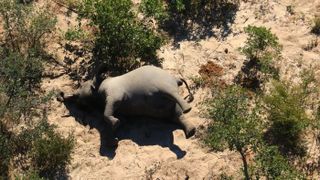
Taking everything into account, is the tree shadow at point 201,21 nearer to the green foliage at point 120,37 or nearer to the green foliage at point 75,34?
the green foliage at point 120,37

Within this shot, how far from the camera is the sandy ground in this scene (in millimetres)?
8570

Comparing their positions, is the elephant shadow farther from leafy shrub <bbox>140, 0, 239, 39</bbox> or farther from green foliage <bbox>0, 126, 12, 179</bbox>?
leafy shrub <bbox>140, 0, 239, 39</bbox>

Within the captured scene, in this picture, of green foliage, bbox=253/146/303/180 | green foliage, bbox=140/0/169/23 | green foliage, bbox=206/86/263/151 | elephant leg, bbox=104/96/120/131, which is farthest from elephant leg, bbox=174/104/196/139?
green foliage, bbox=140/0/169/23

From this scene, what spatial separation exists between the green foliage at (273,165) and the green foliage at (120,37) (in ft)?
9.95

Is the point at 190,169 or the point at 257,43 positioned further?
the point at 257,43

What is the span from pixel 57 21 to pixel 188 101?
3101 mm

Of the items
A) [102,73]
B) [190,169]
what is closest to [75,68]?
[102,73]

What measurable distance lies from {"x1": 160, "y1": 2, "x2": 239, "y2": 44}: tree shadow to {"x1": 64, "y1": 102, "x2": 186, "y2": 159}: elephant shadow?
213 centimetres

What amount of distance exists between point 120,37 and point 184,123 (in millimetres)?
2026

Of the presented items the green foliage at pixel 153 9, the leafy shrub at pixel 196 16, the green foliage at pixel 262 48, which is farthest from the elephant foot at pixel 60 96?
the green foliage at pixel 262 48

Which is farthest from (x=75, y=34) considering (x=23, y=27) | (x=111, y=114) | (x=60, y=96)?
(x=111, y=114)

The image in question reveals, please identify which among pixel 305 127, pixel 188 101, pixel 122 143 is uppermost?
pixel 305 127

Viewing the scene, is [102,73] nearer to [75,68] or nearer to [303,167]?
[75,68]

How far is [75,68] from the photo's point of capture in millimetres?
10125
